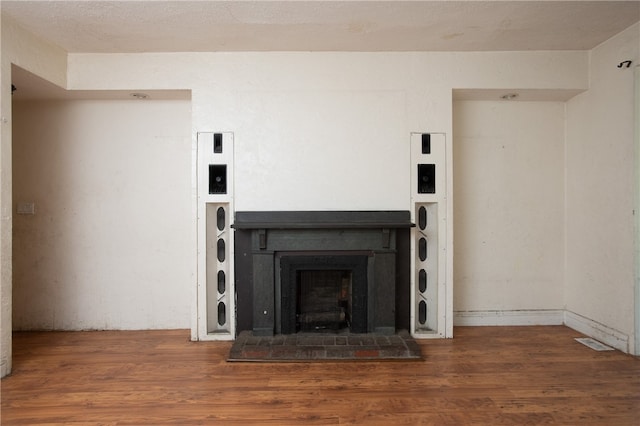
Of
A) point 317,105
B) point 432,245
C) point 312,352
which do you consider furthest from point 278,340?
point 317,105

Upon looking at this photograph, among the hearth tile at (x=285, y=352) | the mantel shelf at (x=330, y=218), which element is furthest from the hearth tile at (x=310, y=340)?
the mantel shelf at (x=330, y=218)

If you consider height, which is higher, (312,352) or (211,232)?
(211,232)

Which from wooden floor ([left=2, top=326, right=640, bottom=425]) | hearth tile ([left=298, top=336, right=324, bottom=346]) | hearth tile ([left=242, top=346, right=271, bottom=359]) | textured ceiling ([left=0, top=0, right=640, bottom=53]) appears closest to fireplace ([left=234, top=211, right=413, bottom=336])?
hearth tile ([left=298, top=336, right=324, bottom=346])

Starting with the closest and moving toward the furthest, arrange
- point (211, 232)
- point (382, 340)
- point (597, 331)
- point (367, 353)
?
point (367, 353) < point (382, 340) < point (597, 331) < point (211, 232)

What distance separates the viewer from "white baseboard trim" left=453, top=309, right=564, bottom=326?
3.55 meters

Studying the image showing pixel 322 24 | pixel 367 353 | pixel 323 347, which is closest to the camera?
pixel 322 24

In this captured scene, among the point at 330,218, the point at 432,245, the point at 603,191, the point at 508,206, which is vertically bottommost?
the point at 432,245

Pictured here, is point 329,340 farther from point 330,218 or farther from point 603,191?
point 603,191

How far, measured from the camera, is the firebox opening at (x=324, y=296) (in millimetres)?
3240

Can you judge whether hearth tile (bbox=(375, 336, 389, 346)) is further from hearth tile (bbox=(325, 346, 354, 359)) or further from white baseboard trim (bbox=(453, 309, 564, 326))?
white baseboard trim (bbox=(453, 309, 564, 326))

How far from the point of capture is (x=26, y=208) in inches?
137

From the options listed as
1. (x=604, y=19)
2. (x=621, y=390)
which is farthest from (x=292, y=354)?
(x=604, y=19)

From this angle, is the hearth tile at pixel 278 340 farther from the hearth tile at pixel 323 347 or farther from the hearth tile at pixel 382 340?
the hearth tile at pixel 382 340

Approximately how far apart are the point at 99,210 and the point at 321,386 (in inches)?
104
